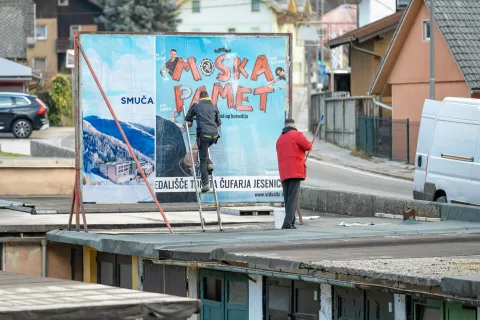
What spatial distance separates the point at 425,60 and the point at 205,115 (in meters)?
26.0

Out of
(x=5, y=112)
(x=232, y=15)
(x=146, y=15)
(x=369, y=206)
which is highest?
(x=232, y=15)

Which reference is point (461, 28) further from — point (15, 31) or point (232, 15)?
point (232, 15)

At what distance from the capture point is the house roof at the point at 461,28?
40.3 m

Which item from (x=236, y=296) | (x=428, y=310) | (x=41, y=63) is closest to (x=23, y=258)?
(x=236, y=296)

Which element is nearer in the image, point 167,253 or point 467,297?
point 467,297

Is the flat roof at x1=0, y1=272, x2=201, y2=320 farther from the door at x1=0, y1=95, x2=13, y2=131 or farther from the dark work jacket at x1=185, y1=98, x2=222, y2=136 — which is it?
the door at x1=0, y1=95, x2=13, y2=131

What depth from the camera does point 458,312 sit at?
39.9 ft

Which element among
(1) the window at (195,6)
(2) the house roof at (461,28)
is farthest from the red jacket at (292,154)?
(1) the window at (195,6)

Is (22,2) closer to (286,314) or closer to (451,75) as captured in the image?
(451,75)

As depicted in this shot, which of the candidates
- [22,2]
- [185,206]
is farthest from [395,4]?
[185,206]

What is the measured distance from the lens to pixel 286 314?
15250 millimetres

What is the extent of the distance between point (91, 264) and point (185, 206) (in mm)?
4354

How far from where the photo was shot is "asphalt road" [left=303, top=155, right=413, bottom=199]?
1359 inches

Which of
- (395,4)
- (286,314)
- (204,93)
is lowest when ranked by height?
(286,314)
